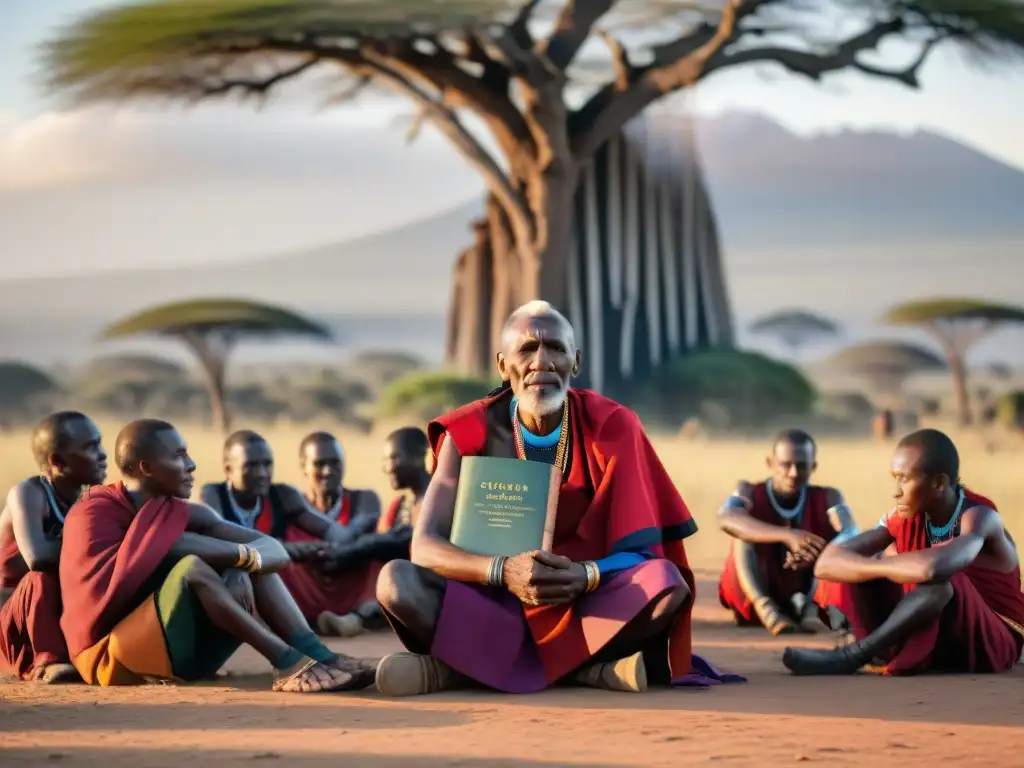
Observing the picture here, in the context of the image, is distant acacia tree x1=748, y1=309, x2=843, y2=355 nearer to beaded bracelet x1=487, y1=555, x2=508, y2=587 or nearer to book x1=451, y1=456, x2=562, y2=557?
book x1=451, y1=456, x2=562, y2=557

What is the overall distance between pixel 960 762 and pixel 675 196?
87.1ft

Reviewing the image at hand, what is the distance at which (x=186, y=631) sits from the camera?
6.30m

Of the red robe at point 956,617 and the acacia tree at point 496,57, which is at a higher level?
the acacia tree at point 496,57

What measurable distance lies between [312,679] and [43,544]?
125 cm

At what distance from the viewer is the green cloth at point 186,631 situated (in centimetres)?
620

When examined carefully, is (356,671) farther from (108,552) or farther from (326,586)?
(326,586)

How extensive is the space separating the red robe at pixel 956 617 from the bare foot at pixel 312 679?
200 centimetres

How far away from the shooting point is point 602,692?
614cm

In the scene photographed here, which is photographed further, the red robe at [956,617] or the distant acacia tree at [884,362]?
the distant acacia tree at [884,362]

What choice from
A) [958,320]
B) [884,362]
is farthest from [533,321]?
[884,362]

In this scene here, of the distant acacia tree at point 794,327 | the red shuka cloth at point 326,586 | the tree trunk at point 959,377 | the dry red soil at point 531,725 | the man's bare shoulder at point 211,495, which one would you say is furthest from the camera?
the distant acacia tree at point 794,327

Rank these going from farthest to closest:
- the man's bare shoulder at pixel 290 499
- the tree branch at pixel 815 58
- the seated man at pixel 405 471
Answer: the tree branch at pixel 815 58, the seated man at pixel 405 471, the man's bare shoulder at pixel 290 499

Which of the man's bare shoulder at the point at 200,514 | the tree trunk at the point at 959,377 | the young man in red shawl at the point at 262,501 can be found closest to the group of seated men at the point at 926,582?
the man's bare shoulder at the point at 200,514

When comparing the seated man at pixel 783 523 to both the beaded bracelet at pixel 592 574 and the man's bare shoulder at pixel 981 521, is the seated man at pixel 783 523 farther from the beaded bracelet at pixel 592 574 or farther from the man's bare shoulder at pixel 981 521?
the beaded bracelet at pixel 592 574
